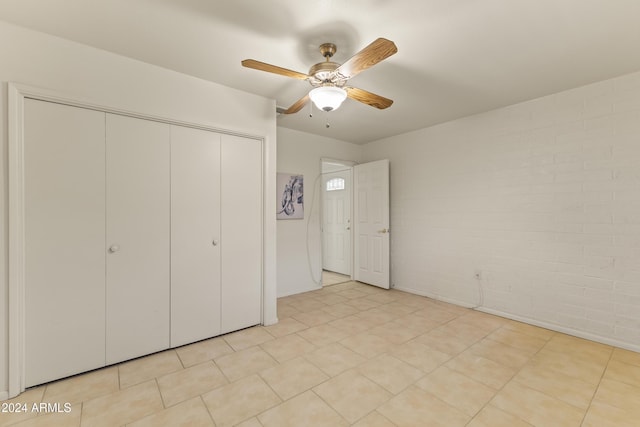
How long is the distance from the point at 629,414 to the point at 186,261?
3.43 m

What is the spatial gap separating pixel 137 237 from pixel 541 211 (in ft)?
13.5

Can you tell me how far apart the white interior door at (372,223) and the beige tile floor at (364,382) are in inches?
64.4

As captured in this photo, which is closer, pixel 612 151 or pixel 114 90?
pixel 114 90

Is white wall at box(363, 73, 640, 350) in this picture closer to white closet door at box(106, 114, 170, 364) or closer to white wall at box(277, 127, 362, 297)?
white wall at box(277, 127, 362, 297)

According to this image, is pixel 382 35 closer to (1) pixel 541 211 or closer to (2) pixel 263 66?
(2) pixel 263 66

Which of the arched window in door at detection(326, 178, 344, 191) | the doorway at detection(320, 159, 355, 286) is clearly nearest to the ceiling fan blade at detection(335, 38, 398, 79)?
the doorway at detection(320, 159, 355, 286)

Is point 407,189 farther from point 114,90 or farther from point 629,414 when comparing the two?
point 114,90

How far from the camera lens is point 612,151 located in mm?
2637

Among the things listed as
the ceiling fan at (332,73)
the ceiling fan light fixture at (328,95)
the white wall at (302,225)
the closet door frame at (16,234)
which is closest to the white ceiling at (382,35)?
the ceiling fan at (332,73)

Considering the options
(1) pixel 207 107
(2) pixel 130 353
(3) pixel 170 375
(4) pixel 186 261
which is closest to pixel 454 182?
(1) pixel 207 107

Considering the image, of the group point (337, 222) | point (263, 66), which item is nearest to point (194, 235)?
point (263, 66)

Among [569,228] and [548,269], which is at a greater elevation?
[569,228]

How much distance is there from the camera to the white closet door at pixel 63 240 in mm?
1954

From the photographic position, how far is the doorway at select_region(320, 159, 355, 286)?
550 centimetres
